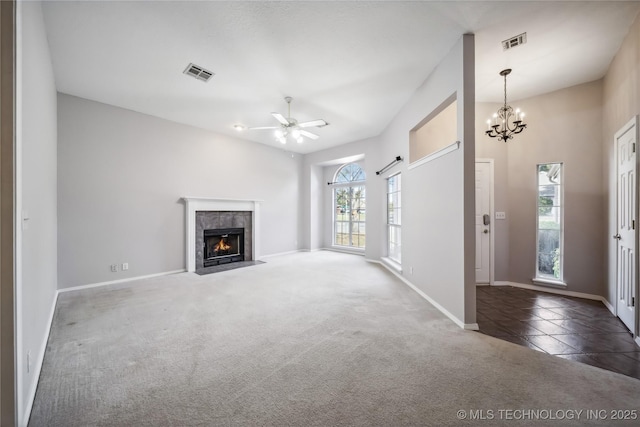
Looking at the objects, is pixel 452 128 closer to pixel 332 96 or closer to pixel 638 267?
pixel 332 96

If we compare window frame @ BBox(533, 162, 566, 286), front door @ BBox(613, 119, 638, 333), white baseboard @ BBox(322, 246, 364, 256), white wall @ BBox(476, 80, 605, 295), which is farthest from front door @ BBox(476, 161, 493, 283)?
white baseboard @ BBox(322, 246, 364, 256)

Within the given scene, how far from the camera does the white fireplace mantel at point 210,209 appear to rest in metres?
4.99

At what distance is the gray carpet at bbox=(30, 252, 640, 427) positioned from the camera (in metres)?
1.48

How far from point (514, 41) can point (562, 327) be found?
3.05 metres

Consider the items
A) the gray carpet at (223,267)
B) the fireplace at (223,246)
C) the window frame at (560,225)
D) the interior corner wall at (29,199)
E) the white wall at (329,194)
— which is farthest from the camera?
the white wall at (329,194)

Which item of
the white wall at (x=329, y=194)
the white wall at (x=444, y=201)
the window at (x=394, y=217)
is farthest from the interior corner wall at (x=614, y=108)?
the white wall at (x=329, y=194)

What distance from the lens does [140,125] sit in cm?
447

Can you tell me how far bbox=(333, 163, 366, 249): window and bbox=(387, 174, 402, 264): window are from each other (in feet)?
5.02

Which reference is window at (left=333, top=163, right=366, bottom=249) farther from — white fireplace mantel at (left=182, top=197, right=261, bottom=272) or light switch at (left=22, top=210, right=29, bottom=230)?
light switch at (left=22, top=210, right=29, bottom=230)

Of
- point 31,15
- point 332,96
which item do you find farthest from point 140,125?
point 332,96

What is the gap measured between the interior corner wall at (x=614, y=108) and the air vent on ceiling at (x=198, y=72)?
4.54 m

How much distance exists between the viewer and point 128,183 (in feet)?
14.2

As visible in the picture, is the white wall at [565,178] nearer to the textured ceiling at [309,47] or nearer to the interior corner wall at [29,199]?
the textured ceiling at [309,47]

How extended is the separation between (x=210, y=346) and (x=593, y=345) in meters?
3.46
